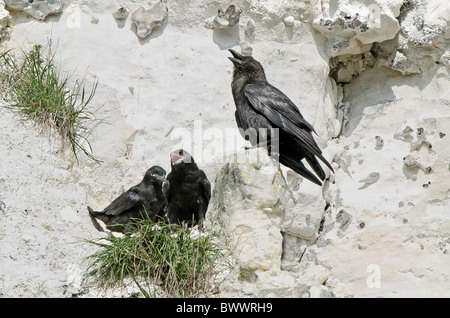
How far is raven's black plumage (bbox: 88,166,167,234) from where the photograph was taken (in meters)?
7.41

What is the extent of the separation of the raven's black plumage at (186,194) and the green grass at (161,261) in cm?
71

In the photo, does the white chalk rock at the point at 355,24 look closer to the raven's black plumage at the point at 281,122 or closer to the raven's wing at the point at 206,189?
the raven's black plumage at the point at 281,122

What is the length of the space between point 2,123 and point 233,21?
9.61 feet

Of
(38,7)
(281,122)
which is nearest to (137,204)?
(281,122)

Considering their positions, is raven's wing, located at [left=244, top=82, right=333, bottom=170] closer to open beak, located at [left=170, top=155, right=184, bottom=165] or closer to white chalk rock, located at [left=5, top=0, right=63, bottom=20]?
open beak, located at [left=170, top=155, right=184, bottom=165]

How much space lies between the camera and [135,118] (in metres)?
8.69

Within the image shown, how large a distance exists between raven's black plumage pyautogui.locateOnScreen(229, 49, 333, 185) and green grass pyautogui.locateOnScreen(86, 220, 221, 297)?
1546 mm

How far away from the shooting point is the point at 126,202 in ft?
24.4

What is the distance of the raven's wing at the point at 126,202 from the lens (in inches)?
292

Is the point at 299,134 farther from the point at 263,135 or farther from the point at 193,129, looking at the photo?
the point at 193,129

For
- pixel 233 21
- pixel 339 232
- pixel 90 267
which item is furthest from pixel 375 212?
pixel 90 267

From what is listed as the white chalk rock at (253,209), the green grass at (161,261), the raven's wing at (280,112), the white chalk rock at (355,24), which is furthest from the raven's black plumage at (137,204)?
A: the white chalk rock at (355,24)

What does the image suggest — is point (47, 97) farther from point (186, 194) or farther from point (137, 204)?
point (186, 194)

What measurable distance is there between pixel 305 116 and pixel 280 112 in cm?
123
